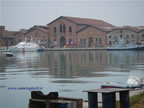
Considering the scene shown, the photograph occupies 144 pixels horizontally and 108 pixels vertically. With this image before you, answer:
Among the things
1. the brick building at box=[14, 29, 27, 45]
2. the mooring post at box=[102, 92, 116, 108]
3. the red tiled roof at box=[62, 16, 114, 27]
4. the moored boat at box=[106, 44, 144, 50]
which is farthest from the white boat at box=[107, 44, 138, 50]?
the mooring post at box=[102, 92, 116, 108]

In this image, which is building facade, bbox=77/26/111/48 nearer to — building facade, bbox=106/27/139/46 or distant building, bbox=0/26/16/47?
building facade, bbox=106/27/139/46

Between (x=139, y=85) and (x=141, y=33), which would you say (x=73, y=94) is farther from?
(x=141, y=33)

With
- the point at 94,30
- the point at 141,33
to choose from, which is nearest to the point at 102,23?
the point at 94,30

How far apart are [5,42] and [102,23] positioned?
18225mm

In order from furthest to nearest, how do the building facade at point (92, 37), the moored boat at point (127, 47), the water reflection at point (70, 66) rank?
the building facade at point (92, 37) < the moored boat at point (127, 47) < the water reflection at point (70, 66)

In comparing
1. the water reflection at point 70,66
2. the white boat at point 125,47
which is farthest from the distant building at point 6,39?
the water reflection at point 70,66

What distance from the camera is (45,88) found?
34.0ft

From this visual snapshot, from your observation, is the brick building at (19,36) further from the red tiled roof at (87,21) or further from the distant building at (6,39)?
the red tiled roof at (87,21)

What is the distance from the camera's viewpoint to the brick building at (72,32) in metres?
60.2

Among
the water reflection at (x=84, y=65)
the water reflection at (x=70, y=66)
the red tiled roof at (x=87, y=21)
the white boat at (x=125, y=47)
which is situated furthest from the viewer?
the red tiled roof at (x=87, y=21)

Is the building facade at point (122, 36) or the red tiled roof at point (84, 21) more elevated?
the red tiled roof at point (84, 21)

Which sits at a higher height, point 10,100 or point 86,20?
point 86,20

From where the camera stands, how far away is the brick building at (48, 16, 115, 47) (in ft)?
198

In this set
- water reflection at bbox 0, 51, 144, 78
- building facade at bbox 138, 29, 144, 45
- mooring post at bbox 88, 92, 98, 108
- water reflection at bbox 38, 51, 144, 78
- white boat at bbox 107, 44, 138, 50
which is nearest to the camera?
mooring post at bbox 88, 92, 98, 108
